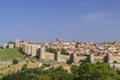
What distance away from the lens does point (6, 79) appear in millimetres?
51469

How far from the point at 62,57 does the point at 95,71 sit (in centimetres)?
4504

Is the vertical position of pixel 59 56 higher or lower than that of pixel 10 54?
higher

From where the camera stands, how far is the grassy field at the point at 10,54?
87.0 m

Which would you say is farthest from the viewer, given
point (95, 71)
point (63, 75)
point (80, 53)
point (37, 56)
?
point (80, 53)

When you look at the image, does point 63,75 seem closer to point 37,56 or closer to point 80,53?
point 37,56

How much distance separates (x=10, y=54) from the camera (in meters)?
89.6

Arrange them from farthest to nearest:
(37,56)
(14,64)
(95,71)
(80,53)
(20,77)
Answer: (80,53)
(37,56)
(14,64)
(20,77)
(95,71)

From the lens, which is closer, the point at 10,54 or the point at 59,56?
the point at 59,56

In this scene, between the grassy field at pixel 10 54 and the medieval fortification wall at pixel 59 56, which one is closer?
the medieval fortification wall at pixel 59 56

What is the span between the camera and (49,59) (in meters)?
83.5

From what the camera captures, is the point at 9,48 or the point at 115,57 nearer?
the point at 115,57

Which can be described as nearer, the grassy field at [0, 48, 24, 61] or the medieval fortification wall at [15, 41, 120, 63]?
the medieval fortification wall at [15, 41, 120, 63]

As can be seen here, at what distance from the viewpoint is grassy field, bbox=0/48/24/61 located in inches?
3425

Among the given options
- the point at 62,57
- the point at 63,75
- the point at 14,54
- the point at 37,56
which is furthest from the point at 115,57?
the point at 63,75
